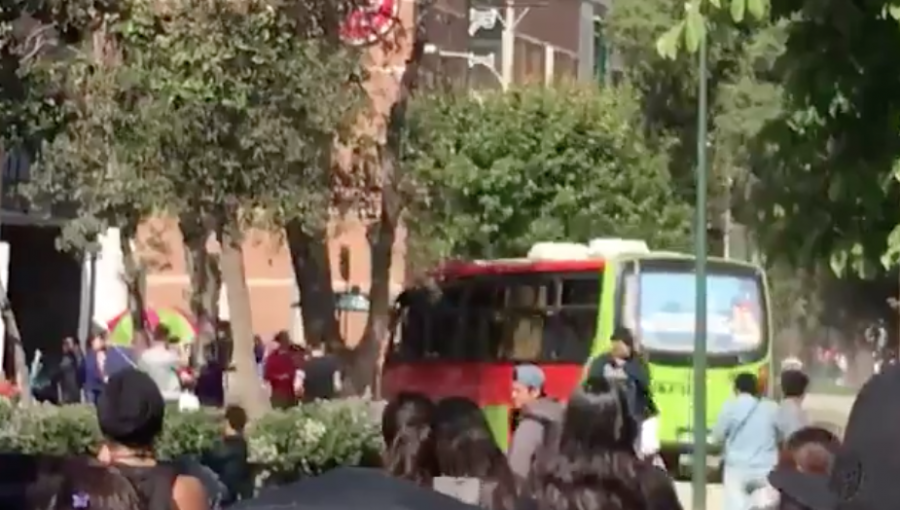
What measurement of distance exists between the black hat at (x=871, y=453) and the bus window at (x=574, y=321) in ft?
73.4

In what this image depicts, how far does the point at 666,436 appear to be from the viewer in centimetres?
2497

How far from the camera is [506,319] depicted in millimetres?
27047

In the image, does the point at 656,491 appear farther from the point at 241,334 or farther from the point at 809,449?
the point at 241,334

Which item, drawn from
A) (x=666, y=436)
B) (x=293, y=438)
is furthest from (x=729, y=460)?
(x=666, y=436)

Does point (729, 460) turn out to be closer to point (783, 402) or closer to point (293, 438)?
point (783, 402)

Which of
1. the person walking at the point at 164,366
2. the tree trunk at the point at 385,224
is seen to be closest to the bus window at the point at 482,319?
the tree trunk at the point at 385,224

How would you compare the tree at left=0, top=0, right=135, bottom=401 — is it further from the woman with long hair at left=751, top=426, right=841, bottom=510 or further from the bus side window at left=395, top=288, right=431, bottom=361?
the woman with long hair at left=751, top=426, right=841, bottom=510

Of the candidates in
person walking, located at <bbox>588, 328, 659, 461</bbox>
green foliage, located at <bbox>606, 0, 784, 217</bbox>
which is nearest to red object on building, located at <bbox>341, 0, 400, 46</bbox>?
person walking, located at <bbox>588, 328, 659, 461</bbox>

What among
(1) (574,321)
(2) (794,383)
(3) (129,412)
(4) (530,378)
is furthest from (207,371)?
(3) (129,412)

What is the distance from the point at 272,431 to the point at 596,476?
12.5 m

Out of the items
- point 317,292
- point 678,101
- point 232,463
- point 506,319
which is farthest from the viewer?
point 678,101

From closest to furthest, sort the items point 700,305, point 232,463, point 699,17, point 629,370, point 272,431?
1. point 699,17
2. point 232,463
3. point 629,370
4. point 272,431
5. point 700,305

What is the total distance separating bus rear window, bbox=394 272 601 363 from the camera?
85.3ft

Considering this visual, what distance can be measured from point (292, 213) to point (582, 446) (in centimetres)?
1461
